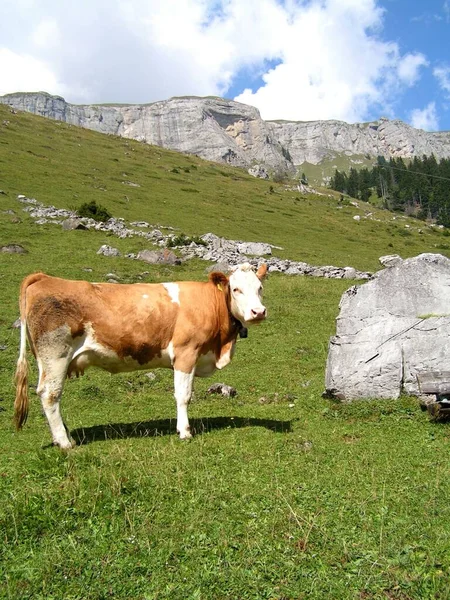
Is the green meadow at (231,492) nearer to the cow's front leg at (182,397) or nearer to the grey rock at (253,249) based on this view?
the cow's front leg at (182,397)

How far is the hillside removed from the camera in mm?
44156

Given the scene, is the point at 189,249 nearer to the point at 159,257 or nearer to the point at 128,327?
the point at 159,257

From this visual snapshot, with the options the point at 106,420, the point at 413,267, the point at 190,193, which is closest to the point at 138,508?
the point at 106,420

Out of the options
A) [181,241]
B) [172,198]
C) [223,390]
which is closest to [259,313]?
[223,390]

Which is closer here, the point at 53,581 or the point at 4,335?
the point at 53,581

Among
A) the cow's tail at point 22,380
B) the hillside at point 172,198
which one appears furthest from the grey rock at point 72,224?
the cow's tail at point 22,380

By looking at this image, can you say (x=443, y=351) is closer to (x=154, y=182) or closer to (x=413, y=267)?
(x=413, y=267)

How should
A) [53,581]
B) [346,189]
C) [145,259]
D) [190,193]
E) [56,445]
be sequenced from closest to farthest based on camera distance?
[53,581], [56,445], [145,259], [190,193], [346,189]

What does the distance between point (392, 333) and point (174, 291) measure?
203 inches

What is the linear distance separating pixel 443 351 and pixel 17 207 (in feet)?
114

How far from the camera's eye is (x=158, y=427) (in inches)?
391

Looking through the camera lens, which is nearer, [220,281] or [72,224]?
[220,281]

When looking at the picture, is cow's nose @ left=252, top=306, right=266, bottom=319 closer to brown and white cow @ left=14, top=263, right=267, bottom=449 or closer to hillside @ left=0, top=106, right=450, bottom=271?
brown and white cow @ left=14, top=263, right=267, bottom=449

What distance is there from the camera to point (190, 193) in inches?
2475
